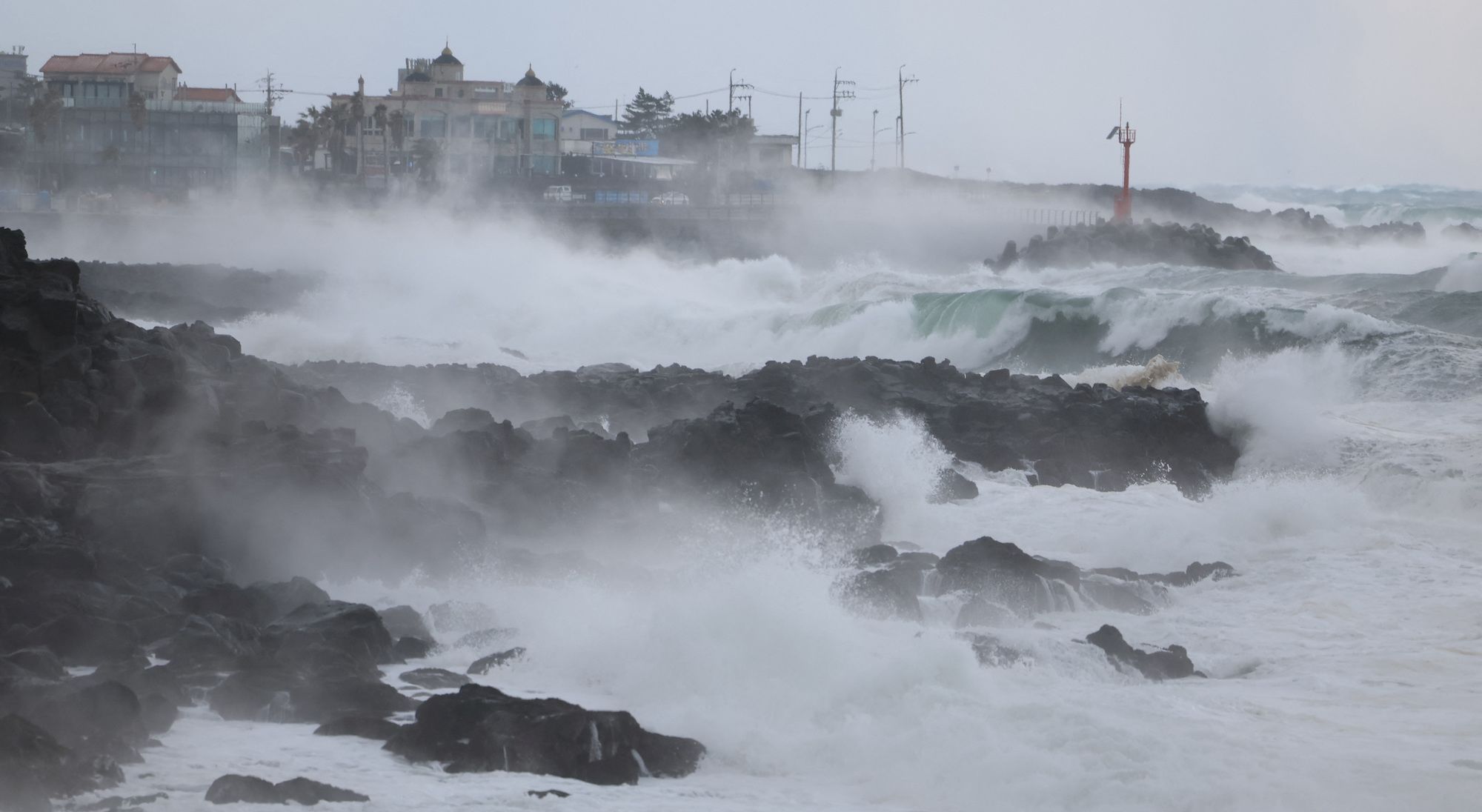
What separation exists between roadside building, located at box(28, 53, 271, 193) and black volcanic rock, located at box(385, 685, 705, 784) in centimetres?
5535

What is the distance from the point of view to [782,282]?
41.6 metres

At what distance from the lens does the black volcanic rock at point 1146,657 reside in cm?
941

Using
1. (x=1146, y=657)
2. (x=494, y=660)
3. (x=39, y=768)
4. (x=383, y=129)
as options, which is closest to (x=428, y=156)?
(x=383, y=129)

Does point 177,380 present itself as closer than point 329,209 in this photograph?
Yes

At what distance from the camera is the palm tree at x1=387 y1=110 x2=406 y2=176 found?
223 feet

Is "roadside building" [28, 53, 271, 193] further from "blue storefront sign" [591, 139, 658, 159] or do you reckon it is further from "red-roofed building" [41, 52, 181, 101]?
"blue storefront sign" [591, 139, 658, 159]

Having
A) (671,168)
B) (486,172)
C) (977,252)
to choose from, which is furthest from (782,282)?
(671,168)

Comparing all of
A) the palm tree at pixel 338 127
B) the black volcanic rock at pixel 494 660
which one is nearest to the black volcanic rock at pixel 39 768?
the black volcanic rock at pixel 494 660

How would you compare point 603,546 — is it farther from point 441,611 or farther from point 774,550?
point 441,611

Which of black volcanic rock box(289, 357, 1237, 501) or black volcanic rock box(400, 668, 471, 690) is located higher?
black volcanic rock box(289, 357, 1237, 501)

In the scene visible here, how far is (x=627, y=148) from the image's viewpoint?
77.8m

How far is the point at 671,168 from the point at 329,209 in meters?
24.1

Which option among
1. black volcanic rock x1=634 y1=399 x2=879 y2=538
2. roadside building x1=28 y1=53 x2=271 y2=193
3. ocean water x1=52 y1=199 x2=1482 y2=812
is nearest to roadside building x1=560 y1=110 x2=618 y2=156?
roadside building x1=28 y1=53 x2=271 y2=193

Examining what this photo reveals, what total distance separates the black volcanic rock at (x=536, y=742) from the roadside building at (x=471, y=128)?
59234 mm
